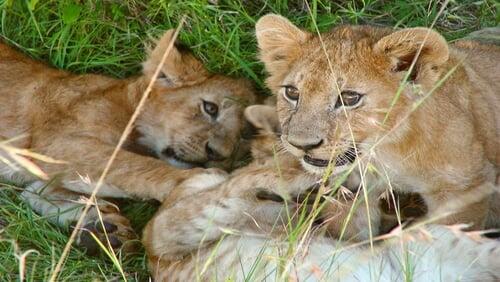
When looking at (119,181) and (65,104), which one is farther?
(65,104)

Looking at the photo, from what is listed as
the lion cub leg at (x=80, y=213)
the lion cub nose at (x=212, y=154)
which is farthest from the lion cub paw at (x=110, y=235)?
the lion cub nose at (x=212, y=154)

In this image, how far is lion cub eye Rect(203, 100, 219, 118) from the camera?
181 inches

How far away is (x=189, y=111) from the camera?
181 inches

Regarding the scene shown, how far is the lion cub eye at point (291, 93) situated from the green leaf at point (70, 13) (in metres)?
1.54

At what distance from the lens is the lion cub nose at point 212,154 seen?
4.43m

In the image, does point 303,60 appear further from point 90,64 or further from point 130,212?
point 90,64

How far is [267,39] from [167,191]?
744mm

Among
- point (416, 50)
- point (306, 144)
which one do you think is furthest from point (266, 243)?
point (416, 50)

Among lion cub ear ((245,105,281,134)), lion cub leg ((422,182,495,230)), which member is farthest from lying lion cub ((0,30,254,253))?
lion cub leg ((422,182,495,230))

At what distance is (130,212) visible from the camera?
14.5ft

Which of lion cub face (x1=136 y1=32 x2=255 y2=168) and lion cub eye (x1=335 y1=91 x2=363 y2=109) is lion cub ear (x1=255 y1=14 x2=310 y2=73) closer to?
lion cub eye (x1=335 y1=91 x2=363 y2=109)

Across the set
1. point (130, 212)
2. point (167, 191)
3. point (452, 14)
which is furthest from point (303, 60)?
point (452, 14)

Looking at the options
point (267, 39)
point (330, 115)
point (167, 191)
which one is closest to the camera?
point (330, 115)

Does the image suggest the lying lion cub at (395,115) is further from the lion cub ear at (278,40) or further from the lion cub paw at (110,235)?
the lion cub paw at (110,235)
